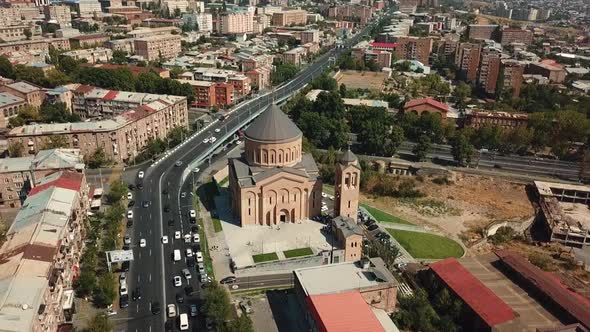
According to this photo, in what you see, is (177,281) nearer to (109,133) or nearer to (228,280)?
(228,280)

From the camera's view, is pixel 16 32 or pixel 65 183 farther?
pixel 16 32

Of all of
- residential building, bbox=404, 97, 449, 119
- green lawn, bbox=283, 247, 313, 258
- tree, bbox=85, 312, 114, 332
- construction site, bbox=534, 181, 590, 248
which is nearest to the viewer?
tree, bbox=85, 312, 114, 332

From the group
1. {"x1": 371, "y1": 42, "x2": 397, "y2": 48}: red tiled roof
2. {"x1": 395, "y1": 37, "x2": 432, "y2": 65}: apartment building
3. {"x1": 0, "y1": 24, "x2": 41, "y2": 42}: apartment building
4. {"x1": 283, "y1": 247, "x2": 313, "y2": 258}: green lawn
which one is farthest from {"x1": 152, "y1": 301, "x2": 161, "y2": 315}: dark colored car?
{"x1": 371, "y1": 42, "x2": 397, "y2": 48}: red tiled roof

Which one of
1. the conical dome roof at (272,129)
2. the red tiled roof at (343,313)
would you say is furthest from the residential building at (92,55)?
the red tiled roof at (343,313)

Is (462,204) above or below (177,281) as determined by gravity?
below

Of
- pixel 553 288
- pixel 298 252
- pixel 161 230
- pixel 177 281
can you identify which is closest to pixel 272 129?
pixel 298 252

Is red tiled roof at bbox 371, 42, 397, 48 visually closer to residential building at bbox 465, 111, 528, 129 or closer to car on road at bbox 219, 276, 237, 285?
residential building at bbox 465, 111, 528, 129
